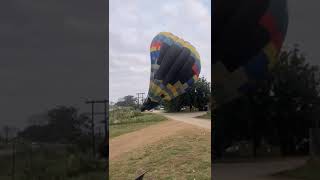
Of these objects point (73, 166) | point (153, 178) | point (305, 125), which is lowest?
point (153, 178)

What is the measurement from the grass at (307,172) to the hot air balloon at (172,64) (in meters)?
13.0

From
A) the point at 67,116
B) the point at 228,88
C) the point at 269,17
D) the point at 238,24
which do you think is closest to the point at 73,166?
the point at 67,116

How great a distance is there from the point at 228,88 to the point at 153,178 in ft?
10.8

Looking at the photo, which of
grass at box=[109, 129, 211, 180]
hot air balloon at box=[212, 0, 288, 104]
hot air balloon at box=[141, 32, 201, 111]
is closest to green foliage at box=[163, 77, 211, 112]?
hot air balloon at box=[141, 32, 201, 111]

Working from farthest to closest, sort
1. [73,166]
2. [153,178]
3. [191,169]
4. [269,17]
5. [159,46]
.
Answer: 1. [159,46]
2. [191,169]
3. [153,178]
4. [269,17]
5. [73,166]

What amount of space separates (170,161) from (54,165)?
550 cm

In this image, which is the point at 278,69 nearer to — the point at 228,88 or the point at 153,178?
the point at 228,88

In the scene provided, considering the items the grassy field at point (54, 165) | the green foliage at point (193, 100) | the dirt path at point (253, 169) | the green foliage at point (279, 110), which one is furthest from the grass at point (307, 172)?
the green foliage at point (193, 100)

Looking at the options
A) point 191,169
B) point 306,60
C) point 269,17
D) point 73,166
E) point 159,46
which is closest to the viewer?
point 73,166

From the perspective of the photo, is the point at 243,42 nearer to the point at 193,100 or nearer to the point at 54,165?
the point at 54,165

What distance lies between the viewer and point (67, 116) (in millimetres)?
6465

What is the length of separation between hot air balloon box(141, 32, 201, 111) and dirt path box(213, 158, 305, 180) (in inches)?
508

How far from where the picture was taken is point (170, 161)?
11531 millimetres

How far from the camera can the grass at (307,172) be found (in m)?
7.24
